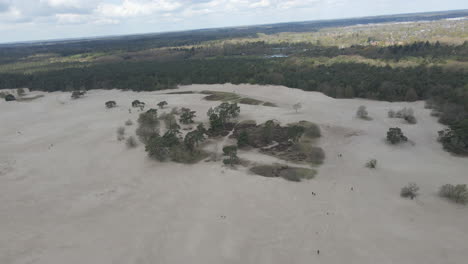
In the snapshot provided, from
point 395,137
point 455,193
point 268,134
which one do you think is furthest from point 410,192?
point 268,134

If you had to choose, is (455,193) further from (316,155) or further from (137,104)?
(137,104)

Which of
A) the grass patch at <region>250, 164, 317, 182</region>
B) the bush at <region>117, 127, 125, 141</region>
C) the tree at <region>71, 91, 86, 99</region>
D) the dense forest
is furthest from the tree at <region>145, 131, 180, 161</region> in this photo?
the tree at <region>71, 91, 86, 99</region>

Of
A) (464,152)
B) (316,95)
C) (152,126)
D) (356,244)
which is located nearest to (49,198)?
(152,126)

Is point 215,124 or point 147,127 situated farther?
point 215,124

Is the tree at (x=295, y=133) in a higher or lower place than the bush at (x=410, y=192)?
higher

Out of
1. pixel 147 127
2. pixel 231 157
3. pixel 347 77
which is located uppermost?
pixel 347 77

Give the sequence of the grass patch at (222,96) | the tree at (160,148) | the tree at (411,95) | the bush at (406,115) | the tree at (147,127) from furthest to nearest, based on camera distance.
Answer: the grass patch at (222,96) → the tree at (411,95) → the bush at (406,115) → the tree at (147,127) → the tree at (160,148)

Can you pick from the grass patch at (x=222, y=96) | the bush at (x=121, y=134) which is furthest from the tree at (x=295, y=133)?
the grass patch at (x=222, y=96)

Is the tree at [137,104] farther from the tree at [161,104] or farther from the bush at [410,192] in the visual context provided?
the bush at [410,192]
